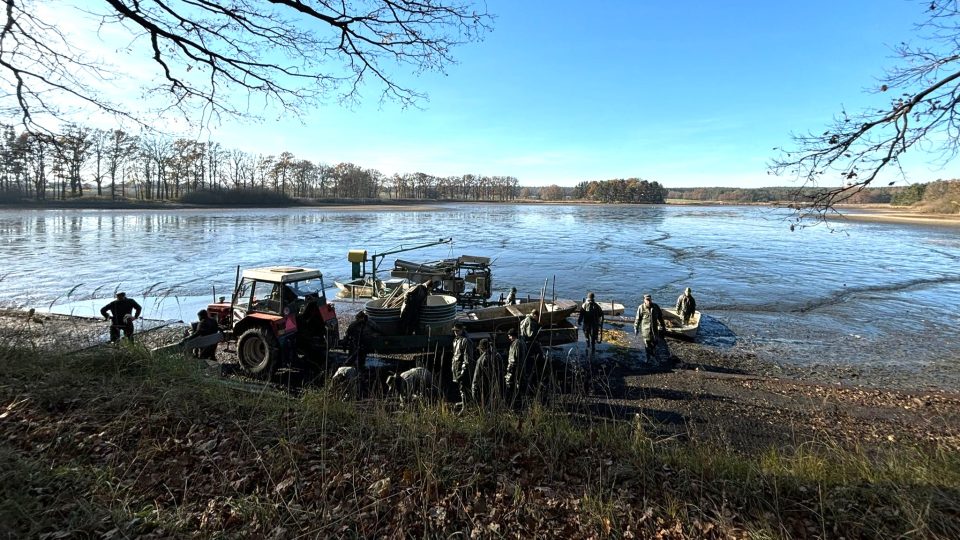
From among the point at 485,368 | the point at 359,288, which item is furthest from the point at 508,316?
the point at 359,288

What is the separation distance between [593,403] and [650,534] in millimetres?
4844

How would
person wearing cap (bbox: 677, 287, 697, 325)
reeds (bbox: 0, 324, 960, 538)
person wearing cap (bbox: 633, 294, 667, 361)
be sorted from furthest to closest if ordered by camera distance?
person wearing cap (bbox: 677, 287, 697, 325) → person wearing cap (bbox: 633, 294, 667, 361) → reeds (bbox: 0, 324, 960, 538)

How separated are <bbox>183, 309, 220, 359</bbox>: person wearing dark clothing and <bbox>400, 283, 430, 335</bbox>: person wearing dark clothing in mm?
3989

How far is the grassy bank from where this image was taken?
3379 millimetres

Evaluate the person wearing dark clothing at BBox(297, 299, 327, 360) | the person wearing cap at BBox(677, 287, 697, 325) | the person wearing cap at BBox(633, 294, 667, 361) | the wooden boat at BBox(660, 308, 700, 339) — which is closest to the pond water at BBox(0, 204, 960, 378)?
the wooden boat at BBox(660, 308, 700, 339)

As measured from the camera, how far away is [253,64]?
5.43 m

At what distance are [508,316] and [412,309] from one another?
306 centimetres

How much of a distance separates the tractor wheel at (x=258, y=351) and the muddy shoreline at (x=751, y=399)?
1544 mm

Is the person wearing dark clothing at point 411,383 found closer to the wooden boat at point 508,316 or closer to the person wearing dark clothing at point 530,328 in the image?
the person wearing dark clothing at point 530,328

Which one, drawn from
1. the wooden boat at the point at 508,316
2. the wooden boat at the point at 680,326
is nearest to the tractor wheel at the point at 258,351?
the wooden boat at the point at 508,316

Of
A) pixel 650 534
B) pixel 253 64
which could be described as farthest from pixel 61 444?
pixel 650 534

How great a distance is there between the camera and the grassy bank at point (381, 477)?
3379 mm

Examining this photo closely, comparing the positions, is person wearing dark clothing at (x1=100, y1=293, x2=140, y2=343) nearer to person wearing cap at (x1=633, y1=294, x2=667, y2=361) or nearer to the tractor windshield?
the tractor windshield

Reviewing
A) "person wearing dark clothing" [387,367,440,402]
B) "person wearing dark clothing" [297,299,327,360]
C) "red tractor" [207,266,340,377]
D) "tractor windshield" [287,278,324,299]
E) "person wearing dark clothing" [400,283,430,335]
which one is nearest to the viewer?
"person wearing dark clothing" [387,367,440,402]
